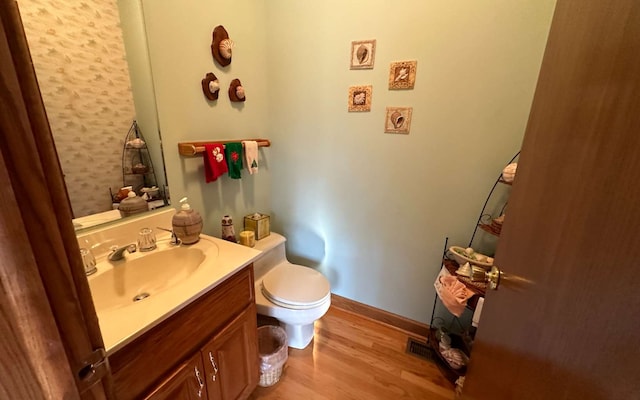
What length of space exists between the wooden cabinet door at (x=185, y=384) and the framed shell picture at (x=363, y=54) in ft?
5.37

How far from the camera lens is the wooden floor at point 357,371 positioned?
138 centimetres

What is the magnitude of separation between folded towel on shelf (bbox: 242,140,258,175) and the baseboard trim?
117 cm

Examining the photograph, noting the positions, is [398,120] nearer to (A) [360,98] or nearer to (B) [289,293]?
(A) [360,98]

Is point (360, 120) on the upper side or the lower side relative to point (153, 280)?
upper

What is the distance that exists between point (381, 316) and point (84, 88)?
2055 mm

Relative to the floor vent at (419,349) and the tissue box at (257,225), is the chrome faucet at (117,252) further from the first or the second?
the floor vent at (419,349)

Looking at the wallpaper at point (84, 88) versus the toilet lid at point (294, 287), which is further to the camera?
the toilet lid at point (294, 287)

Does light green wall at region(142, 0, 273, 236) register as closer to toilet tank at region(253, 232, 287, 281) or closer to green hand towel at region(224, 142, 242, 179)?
green hand towel at region(224, 142, 242, 179)

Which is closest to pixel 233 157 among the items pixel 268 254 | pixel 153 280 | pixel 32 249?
pixel 268 254

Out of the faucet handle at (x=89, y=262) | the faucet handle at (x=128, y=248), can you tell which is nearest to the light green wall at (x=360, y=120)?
the faucet handle at (x=128, y=248)

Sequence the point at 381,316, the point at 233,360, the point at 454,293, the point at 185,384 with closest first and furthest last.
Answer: the point at 185,384
the point at 233,360
the point at 454,293
the point at 381,316

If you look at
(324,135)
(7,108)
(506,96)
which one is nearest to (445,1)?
(506,96)

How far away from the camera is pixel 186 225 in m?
1.11

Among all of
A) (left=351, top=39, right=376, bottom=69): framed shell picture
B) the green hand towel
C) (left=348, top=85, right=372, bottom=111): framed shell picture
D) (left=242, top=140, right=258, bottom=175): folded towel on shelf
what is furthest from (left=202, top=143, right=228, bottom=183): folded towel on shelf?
(left=351, top=39, right=376, bottom=69): framed shell picture
